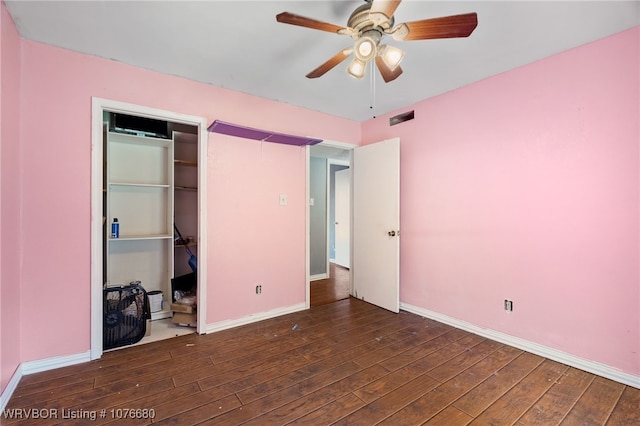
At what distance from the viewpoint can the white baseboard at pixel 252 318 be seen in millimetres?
2804

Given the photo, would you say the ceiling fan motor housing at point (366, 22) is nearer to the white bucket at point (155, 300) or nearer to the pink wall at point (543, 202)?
the pink wall at point (543, 202)

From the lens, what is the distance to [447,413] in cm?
168

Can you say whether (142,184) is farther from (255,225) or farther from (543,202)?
(543,202)

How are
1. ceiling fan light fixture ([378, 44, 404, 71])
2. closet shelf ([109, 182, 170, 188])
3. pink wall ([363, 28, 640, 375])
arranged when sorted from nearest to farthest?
ceiling fan light fixture ([378, 44, 404, 71]) → pink wall ([363, 28, 640, 375]) → closet shelf ([109, 182, 170, 188])

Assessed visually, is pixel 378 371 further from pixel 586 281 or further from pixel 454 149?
pixel 454 149

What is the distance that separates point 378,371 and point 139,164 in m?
3.21

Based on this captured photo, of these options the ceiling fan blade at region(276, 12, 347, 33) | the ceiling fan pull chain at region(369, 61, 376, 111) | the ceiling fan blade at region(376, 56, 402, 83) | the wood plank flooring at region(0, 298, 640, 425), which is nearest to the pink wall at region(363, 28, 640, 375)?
the wood plank flooring at region(0, 298, 640, 425)

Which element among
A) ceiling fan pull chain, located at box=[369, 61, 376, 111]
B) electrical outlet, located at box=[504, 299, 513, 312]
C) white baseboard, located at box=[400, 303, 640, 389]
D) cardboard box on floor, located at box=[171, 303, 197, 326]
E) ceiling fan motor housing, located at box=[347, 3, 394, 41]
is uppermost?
ceiling fan pull chain, located at box=[369, 61, 376, 111]

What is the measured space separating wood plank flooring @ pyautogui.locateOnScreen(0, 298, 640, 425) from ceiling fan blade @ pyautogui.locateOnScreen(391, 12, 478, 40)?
214 centimetres

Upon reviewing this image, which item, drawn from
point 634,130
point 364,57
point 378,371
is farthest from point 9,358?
point 634,130

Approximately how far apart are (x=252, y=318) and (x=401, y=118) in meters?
2.89

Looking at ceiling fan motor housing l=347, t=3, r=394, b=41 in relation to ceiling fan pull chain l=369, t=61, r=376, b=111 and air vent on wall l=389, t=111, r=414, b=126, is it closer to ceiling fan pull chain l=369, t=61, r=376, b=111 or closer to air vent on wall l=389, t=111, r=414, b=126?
ceiling fan pull chain l=369, t=61, r=376, b=111

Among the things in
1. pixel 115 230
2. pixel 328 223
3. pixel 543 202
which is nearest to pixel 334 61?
pixel 543 202

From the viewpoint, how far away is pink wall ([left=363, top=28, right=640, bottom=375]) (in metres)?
1.99
